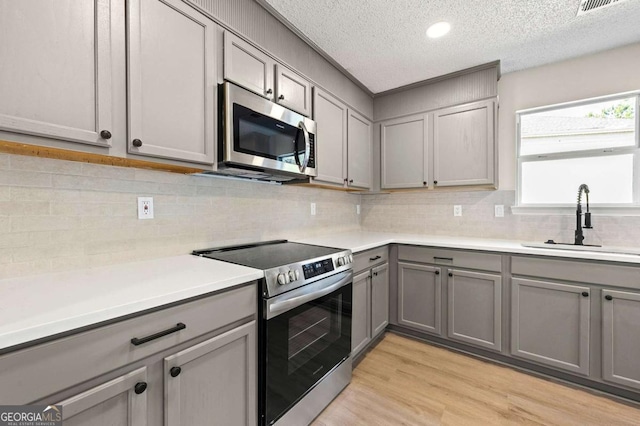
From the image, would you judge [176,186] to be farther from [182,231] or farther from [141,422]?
[141,422]

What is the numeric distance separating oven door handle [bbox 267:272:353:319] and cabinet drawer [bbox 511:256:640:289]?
143 centimetres

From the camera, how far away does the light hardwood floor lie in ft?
5.41

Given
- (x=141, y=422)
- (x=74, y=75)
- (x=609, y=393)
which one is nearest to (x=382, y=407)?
(x=141, y=422)

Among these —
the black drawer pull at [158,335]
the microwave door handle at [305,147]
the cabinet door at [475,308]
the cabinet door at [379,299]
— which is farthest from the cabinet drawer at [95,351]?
the cabinet door at [475,308]

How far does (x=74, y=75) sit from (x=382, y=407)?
2.30 m

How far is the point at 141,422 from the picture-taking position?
926 millimetres

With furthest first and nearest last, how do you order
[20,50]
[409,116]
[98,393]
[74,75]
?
1. [409,116]
2. [74,75]
3. [20,50]
4. [98,393]

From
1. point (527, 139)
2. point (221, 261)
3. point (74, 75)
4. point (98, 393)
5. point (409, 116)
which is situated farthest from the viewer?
point (409, 116)

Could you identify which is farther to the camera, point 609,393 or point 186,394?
point 609,393

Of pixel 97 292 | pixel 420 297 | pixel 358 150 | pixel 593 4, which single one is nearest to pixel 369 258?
pixel 420 297

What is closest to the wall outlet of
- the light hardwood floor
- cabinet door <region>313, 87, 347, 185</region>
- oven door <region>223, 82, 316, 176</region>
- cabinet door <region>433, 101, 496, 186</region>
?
oven door <region>223, 82, 316, 176</region>

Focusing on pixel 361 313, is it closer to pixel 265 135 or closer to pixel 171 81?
pixel 265 135

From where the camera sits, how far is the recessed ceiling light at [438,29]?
6.44ft

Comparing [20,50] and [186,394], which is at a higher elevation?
[20,50]
